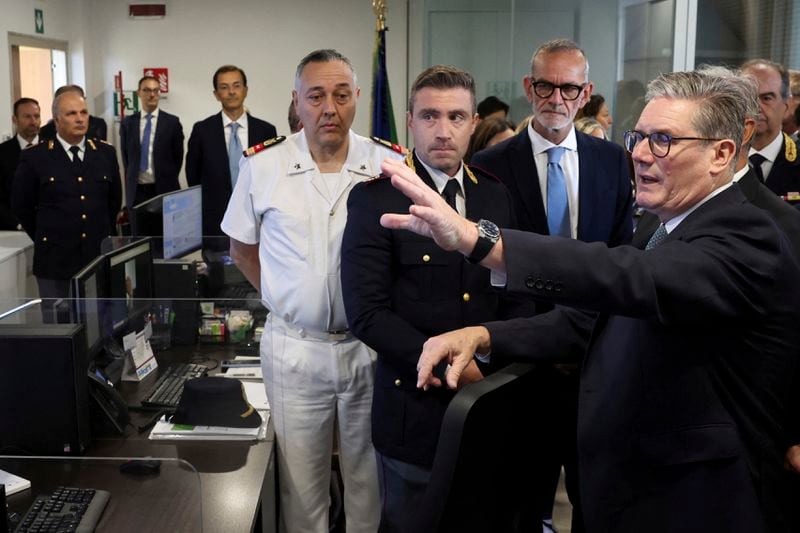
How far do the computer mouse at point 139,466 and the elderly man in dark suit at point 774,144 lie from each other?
2.33m

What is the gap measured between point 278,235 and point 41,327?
62 centimetres

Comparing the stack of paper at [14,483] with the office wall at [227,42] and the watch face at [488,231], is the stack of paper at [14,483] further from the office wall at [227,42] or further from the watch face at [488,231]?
the office wall at [227,42]

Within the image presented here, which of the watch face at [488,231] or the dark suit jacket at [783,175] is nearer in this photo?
the watch face at [488,231]

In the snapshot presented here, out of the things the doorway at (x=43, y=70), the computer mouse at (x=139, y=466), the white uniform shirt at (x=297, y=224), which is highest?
the doorway at (x=43, y=70)

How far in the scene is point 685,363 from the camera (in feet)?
4.24

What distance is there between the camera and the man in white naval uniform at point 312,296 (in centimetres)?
219

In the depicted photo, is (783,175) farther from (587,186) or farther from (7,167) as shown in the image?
(7,167)

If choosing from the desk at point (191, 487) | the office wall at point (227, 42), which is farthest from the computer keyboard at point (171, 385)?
the office wall at point (227, 42)

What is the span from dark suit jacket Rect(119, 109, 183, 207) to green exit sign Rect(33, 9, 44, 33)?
1254mm

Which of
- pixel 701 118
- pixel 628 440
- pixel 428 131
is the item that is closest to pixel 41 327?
pixel 428 131

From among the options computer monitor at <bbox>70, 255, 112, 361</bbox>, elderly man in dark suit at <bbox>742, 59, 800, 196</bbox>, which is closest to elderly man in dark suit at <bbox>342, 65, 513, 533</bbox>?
computer monitor at <bbox>70, 255, 112, 361</bbox>

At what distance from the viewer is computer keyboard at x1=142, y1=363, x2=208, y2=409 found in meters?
2.39

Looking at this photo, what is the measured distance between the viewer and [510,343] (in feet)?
5.23

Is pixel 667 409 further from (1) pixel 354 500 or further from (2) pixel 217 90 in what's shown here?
(2) pixel 217 90
